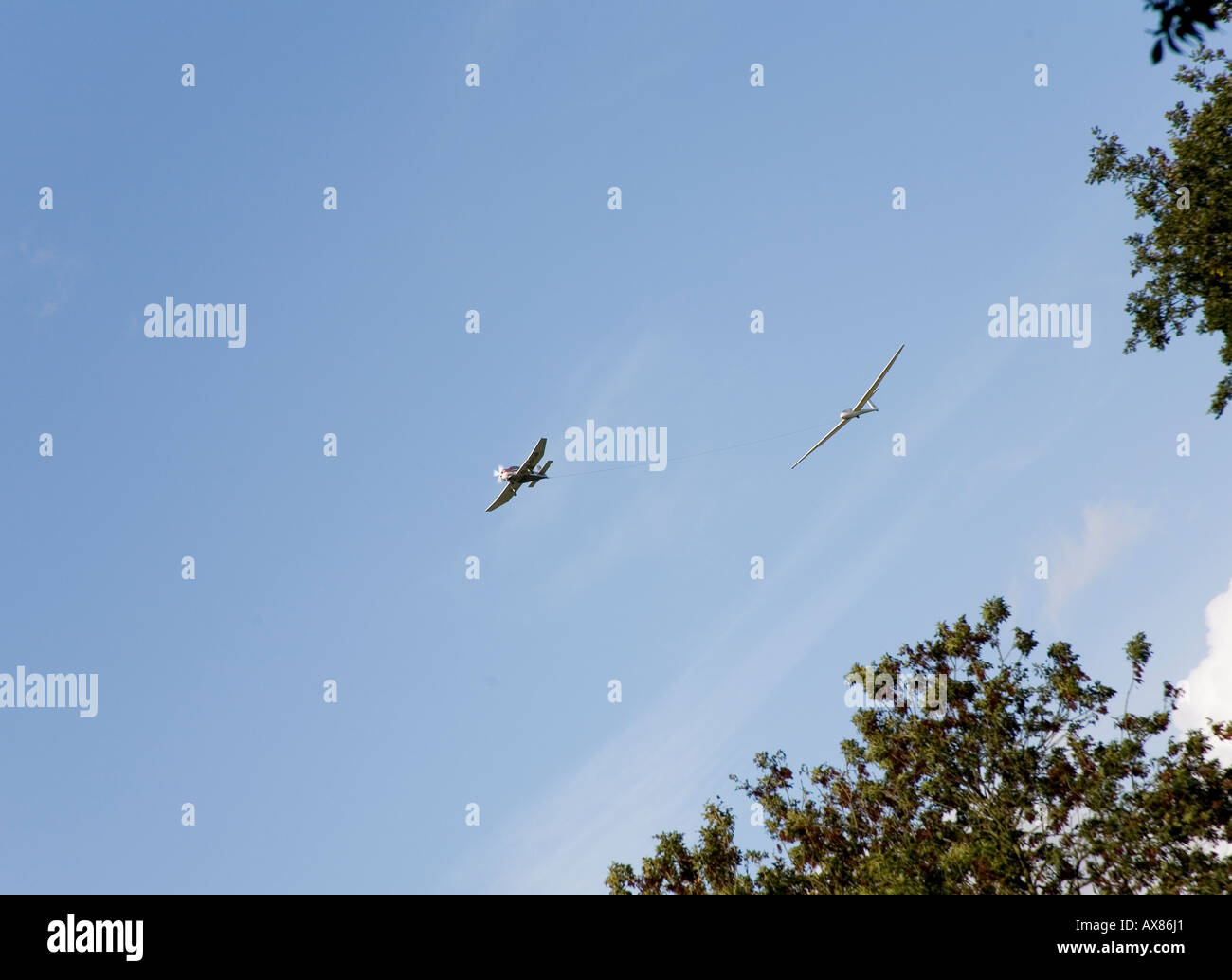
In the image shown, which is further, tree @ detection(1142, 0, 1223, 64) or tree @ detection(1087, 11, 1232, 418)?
tree @ detection(1087, 11, 1232, 418)

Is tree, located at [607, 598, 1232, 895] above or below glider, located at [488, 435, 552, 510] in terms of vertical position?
below

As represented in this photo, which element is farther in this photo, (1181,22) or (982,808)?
(982,808)

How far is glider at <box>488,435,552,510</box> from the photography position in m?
32.4

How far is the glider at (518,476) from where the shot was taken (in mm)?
32438

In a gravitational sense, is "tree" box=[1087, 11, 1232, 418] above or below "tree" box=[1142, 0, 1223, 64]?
above

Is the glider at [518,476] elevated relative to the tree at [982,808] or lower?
elevated

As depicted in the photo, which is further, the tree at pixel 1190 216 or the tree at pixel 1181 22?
the tree at pixel 1190 216

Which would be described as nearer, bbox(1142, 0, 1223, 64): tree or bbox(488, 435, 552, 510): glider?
bbox(1142, 0, 1223, 64): tree

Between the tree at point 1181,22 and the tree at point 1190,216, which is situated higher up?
the tree at point 1190,216

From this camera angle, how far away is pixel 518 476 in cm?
3278

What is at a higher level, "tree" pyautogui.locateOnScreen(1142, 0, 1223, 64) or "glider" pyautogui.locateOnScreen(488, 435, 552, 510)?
"glider" pyautogui.locateOnScreen(488, 435, 552, 510)

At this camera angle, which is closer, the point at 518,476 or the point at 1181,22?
the point at 1181,22
